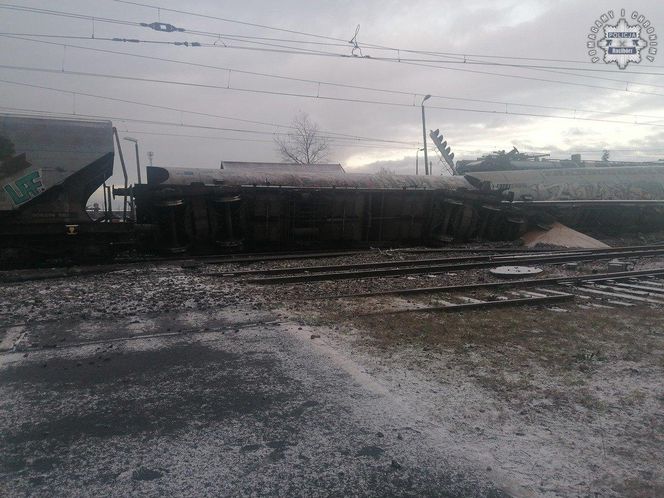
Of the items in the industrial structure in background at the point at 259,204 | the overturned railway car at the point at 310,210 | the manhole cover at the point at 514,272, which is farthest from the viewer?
the overturned railway car at the point at 310,210

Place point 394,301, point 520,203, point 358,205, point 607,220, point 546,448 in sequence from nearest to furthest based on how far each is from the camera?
point 546,448, point 394,301, point 358,205, point 520,203, point 607,220

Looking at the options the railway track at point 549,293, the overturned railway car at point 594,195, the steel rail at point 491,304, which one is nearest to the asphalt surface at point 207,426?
the steel rail at point 491,304

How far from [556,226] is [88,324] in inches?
775

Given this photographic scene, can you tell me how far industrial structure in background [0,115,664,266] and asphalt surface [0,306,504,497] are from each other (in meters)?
7.11

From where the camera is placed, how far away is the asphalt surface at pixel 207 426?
2.80m

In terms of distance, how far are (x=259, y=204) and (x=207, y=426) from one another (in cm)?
1222

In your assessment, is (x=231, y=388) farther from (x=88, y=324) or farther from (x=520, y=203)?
(x=520, y=203)

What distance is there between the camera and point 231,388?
13.8 feet

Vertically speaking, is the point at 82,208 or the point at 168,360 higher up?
the point at 82,208

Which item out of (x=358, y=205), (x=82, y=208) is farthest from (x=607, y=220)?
(x=82, y=208)

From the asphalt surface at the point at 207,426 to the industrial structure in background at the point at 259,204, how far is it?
23.3 ft

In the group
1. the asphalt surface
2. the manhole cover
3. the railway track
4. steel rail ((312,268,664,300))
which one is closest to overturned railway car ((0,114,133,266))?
the asphalt surface

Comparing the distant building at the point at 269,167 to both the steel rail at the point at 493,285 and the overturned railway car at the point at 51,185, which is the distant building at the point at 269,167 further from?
the steel rail at the point at 493,285

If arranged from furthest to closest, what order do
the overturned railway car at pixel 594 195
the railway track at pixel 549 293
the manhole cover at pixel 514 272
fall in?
the overturned railway car at pixel 594 195, the manhole cover at pixel 514 272, the railway track at pixel 549 293
